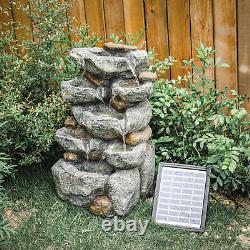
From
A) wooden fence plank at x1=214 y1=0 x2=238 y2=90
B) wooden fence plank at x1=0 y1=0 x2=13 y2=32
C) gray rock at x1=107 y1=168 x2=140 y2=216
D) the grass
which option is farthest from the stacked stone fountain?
wooden fence plank at x1=0 y1=0 x2=13 y2=32

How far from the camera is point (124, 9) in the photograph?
208 inches

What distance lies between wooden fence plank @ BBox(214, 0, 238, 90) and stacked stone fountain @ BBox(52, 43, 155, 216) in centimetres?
112

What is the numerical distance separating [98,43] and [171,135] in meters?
1.33

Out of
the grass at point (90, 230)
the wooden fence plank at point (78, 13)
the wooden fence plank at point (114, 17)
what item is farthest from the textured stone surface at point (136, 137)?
the wooden fence plank at point (78, 13)

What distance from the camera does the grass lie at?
409cm

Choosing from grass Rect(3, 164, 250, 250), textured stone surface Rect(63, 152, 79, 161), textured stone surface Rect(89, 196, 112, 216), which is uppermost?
textured stone surface Rect(63, 152, 79, 161)

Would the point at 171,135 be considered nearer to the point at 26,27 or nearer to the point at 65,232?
the point at 65,232

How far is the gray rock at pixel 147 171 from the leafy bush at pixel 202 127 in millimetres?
242

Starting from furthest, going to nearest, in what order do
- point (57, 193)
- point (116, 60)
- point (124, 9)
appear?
point (124, 9) → point (57, 193) → point (116, 60)

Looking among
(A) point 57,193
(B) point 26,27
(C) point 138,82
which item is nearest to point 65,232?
(A) point 57,193

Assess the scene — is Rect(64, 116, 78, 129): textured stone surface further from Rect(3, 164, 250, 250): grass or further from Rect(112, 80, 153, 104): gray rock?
Rect(3, 164, 250, 250): grass

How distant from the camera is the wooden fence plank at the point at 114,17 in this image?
5.32 m

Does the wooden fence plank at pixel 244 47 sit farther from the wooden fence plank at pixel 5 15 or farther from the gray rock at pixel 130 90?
the wooden fence plank at pixel 5 15

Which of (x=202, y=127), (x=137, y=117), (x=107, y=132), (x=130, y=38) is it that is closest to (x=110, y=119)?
(x=107, y=132)
